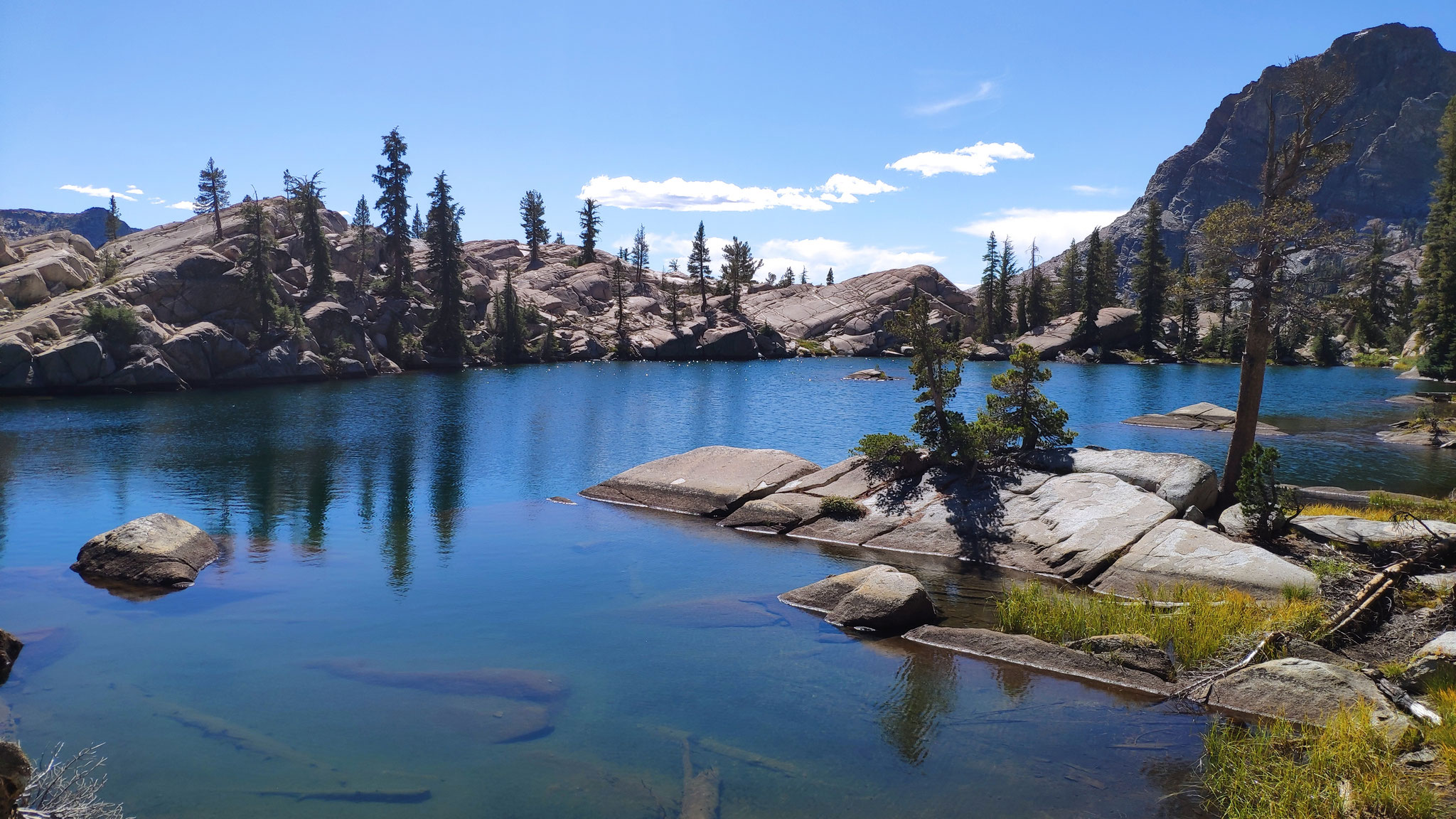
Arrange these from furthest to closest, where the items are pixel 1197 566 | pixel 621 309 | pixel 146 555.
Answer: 1. pixel 621 309
2. pixel 146 555
3. pixel 1197 566

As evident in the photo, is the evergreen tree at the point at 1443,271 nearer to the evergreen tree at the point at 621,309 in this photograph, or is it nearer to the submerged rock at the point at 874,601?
the submerged rock at the point at 874,601

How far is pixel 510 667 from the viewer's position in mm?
16906

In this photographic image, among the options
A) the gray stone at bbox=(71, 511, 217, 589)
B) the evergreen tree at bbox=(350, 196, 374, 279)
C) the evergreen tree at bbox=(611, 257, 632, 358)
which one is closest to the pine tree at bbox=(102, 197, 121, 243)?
the evergreen tree at bbox=(350, 196, 374, 279)

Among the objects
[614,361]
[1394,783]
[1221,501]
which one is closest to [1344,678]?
[1394,783]

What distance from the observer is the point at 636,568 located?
24062 mm

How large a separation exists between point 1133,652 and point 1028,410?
13.7 metres

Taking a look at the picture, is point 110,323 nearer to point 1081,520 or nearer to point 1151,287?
point 1081,520

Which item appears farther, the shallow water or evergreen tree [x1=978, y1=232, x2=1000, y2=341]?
evergreen tree [x1=978, y1=232, x2=1000, y2=341]

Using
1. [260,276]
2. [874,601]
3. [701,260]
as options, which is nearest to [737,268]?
[701,260]

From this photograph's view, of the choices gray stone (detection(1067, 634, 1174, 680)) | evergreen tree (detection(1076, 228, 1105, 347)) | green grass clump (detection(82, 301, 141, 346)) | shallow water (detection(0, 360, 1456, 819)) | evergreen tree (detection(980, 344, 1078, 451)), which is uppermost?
evergreen tree (detection(1076, 228, 1105, 347))

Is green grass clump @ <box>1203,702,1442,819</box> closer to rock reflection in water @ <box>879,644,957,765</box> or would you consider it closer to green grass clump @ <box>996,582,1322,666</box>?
green grass clump @ <box>996,582,1322,666</box>

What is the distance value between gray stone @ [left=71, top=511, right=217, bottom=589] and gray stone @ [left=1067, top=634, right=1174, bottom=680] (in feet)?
75.3

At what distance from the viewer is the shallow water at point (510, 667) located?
1248cm

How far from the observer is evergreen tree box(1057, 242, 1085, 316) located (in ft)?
440
